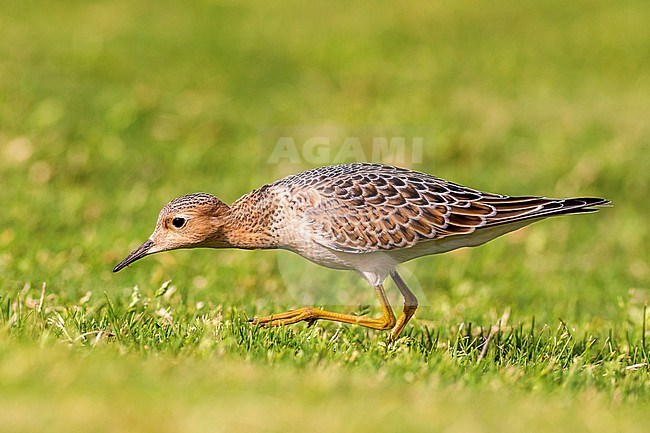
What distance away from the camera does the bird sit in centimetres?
752

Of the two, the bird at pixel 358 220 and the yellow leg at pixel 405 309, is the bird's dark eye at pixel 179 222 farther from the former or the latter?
the yellow leg at pixel 405 309

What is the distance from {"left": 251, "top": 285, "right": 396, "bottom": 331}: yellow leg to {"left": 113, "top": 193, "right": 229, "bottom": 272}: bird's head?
96 centimetres

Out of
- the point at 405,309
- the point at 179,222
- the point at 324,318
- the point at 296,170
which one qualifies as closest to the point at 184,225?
the point at 179,222

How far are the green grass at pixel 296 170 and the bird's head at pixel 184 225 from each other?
0.46 meters

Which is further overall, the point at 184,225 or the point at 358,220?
the point at 184,225

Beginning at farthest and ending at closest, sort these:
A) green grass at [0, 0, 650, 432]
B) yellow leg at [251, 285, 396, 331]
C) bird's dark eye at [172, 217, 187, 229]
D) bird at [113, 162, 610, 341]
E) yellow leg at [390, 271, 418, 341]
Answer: bird's dark eye at [172, 217, 187, 229], yellow leg at [390, 271, 418, 341], bird at [113, 162, 610, 341], yellow leg at [251, 285, 396, 331], green grass at [0, 0, 650, 432]

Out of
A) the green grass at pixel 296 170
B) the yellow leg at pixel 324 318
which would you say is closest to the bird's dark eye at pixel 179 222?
the green grass at pixel 296 170

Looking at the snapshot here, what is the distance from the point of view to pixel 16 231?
11.0 m

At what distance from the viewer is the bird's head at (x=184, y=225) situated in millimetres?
7809

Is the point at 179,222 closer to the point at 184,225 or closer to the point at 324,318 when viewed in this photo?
the point at 184,225

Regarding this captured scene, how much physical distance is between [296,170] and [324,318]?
778cm

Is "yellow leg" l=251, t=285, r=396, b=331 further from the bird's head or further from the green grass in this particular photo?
the bird's head

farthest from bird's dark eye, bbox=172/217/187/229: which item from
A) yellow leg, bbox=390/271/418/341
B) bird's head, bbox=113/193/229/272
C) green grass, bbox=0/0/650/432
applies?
yellow leg, bbox=390/271/418/341

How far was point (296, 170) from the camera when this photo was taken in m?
15.2
